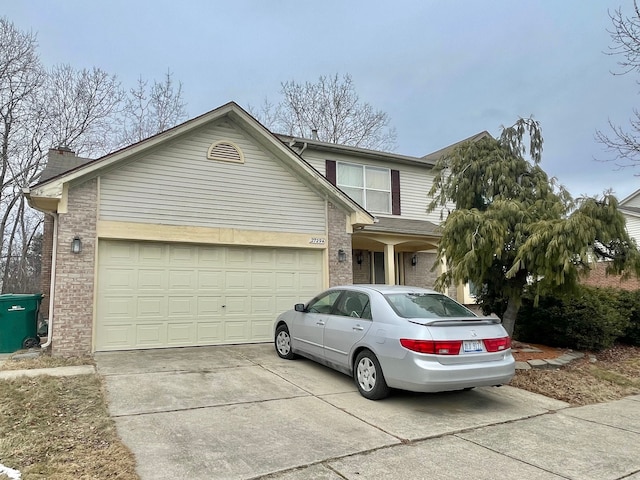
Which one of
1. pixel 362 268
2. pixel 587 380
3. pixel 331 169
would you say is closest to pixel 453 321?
pixel 587 380

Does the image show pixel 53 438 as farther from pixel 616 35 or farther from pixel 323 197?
pixel 616 35

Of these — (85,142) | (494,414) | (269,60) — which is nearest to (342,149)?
(269,60)

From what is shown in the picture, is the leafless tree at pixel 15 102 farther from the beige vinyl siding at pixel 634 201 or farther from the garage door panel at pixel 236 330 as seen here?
the beige vinyl siding at pixel 634 201

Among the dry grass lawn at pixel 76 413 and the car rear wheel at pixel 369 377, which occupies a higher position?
the car rear wheel at pixel 369 377

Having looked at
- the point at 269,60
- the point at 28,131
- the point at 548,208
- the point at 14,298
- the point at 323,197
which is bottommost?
the point at 14,298

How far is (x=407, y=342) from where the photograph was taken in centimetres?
553

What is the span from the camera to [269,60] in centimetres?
2102

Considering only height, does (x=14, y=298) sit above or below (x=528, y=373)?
above

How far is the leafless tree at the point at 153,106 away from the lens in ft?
82.5

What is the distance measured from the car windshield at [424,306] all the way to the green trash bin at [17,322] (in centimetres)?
752

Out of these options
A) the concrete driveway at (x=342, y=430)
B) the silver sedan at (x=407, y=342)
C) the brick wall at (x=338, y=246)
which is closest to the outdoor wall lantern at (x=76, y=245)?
the concrete driveway at (x=342, y=430)

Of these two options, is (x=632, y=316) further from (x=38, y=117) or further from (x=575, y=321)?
(x=38, y=117)

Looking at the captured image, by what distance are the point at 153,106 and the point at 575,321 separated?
24.3 metres

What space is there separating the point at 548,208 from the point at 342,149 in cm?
733
